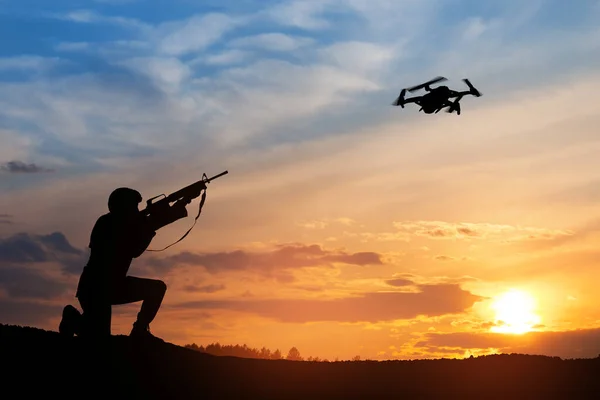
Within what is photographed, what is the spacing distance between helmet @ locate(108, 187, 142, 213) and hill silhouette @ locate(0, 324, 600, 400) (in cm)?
330

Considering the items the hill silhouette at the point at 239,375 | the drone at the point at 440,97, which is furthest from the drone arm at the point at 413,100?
the hill silhouette at the point at 239,375

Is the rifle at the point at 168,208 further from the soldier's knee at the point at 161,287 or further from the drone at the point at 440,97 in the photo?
the drone at the point at 440,97

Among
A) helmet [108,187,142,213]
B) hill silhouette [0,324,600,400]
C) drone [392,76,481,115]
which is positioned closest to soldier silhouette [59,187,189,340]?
helmet [108,187,142,213]

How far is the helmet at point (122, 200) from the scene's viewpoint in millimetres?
17250

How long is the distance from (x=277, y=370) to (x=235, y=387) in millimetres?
1936

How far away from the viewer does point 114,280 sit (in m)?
16.9

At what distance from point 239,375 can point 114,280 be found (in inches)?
150

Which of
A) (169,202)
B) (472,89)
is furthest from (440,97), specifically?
(169,202)

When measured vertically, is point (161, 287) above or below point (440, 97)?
below

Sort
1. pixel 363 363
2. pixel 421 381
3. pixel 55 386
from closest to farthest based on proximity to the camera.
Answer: pixel 55 386 → pixel 421 381 → pixel 363 363

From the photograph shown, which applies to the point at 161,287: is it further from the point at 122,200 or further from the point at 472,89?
the point at 472,89

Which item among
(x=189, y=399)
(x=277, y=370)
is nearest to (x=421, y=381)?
(x=277, y=370)

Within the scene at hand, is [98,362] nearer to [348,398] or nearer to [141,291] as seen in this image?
[141,291]

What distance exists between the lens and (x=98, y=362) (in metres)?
16.7
